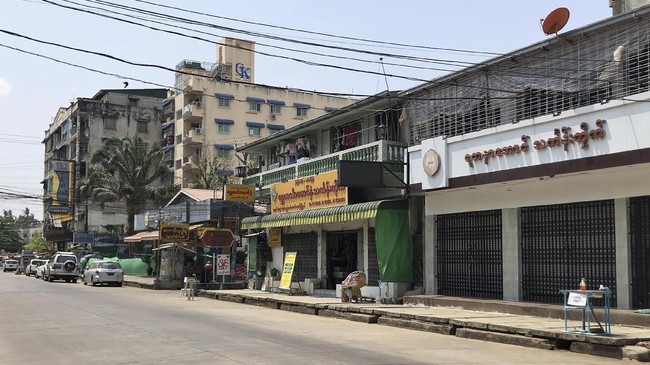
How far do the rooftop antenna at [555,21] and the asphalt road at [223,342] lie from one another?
8.03 meters

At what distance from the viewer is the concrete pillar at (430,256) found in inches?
860

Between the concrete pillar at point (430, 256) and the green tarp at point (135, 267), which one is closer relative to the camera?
the concrete pillar at point (430, 256)

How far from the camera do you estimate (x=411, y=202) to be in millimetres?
23000

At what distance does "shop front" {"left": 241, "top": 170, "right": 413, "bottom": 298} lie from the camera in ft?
73.8

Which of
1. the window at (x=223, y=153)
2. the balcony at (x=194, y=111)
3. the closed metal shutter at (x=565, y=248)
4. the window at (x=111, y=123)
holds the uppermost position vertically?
the window at (x=111, y=123)

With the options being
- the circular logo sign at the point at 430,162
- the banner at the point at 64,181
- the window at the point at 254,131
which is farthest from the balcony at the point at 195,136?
the circular logo sign at the point at 430,162

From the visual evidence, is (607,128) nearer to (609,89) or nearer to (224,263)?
(609,89)

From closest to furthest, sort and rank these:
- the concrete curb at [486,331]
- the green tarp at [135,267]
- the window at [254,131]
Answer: the concrete curb at [486,331]
the green tarp at [135,267]
the window at [254,131]

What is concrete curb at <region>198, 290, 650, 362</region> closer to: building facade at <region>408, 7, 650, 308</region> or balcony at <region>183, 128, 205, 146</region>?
building facade at <region>408, 7, 650, 308</region>

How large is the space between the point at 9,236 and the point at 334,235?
121 m

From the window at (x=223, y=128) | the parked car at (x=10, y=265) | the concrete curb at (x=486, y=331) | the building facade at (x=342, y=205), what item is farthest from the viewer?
the parked car at (x=10, y=265)

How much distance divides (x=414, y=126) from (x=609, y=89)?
25.8 feet

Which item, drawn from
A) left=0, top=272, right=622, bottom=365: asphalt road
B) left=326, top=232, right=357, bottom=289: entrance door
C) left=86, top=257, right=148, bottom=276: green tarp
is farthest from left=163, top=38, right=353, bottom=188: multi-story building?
left=0, top=272, right=622, bottom=365: asphalt road

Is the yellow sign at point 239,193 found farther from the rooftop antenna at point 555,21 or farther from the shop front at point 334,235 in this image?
the rooftop antenna at point 555,21
